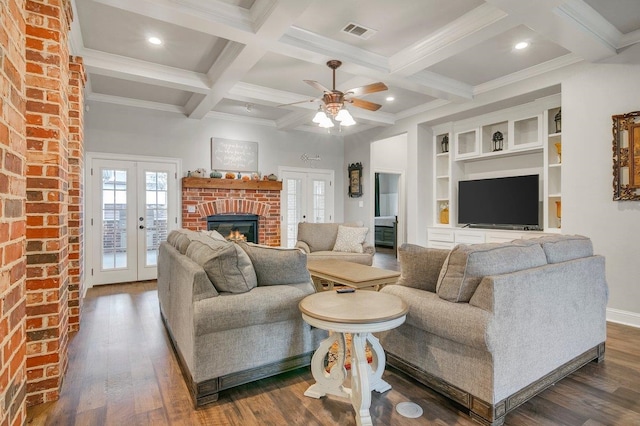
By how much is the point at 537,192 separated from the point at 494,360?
3625 mm

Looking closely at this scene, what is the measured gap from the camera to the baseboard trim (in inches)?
133

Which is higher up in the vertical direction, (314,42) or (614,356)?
(314,42)

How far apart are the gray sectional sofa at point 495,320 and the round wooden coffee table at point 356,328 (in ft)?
0.78

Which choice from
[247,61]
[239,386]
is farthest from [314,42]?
[239,386]

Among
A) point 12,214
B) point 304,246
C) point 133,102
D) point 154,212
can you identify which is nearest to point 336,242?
point 304,246

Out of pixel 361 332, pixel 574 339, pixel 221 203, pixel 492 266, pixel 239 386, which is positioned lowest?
pixel 239 386

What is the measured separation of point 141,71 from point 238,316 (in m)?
3.37

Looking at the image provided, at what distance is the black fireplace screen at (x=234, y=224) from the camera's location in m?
6.02

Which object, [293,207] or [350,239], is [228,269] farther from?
[293,207]

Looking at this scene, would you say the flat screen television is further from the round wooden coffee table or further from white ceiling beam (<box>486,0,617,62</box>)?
the round wooden coffee table

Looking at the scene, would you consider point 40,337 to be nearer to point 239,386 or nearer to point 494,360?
point 239,386

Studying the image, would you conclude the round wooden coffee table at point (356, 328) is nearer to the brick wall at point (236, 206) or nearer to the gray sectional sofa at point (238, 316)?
the gray sectional sofa at point (238, 316)

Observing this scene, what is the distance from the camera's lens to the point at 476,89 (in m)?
4.77

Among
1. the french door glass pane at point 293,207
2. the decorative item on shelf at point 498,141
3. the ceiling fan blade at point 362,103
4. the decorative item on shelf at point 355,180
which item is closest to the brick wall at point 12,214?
the ceiling fan blade at point 362,103
